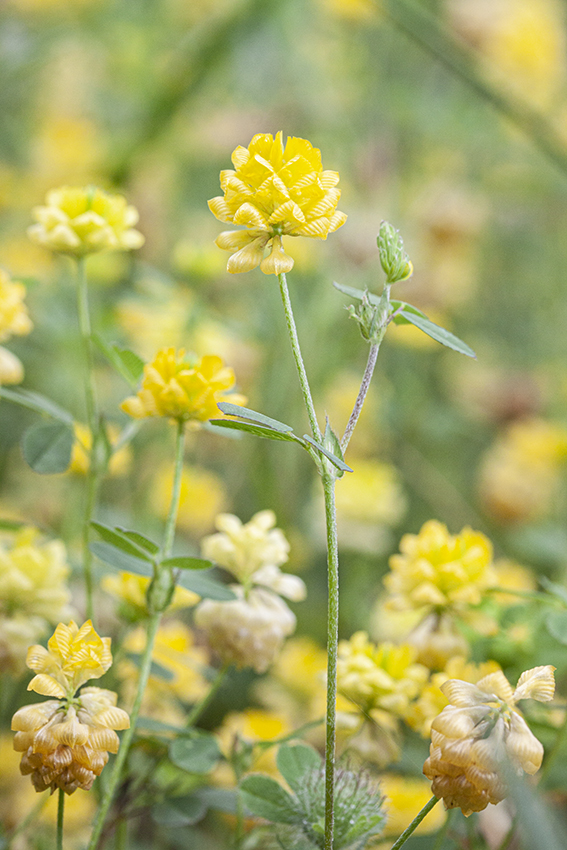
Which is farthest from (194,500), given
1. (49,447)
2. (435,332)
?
(435,332)

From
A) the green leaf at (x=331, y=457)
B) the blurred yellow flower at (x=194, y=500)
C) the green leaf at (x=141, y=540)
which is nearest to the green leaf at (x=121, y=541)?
the green leaf at (x=141, y=540)

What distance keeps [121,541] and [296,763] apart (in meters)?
0.13

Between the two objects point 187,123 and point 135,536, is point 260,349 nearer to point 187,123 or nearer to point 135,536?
point 187,123

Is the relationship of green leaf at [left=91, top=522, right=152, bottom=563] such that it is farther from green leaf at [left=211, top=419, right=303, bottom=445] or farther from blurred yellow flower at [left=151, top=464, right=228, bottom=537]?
blurred yellow flower at [left=151, top=464, right=228, bottom=537]

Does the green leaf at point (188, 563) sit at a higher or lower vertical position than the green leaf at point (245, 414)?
lower

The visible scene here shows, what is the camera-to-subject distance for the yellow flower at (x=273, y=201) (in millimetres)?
298

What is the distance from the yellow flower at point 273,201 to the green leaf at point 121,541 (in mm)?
125

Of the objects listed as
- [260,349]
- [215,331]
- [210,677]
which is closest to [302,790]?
[210,677]

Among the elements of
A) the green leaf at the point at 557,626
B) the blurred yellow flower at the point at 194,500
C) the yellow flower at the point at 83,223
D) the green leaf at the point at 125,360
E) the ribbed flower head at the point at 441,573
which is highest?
the blurred yellow flower at the point at 194,500

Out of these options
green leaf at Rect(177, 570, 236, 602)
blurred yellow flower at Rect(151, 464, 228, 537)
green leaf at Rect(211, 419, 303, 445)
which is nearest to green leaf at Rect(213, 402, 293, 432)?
green leaf at Rect(211, 419, 303, 445)

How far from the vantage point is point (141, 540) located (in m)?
0.34

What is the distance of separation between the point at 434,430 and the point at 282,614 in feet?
2.24

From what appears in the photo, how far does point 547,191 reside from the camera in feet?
3.95

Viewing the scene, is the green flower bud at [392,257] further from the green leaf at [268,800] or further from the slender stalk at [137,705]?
the green leaf at [268,800]
